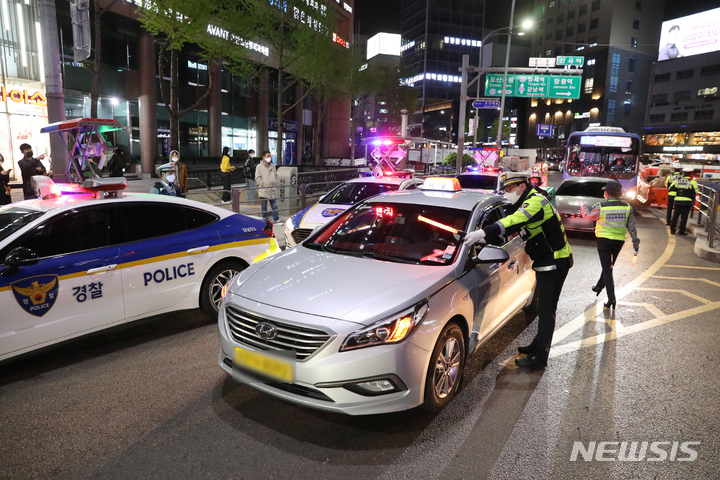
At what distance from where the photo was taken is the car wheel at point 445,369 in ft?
11.9

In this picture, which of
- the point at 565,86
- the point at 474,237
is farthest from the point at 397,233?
the point at 565,86

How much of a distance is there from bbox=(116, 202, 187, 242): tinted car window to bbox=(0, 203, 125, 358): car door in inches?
5.5

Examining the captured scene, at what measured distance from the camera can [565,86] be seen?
26.5 m

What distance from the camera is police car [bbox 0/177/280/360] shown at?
166 inches

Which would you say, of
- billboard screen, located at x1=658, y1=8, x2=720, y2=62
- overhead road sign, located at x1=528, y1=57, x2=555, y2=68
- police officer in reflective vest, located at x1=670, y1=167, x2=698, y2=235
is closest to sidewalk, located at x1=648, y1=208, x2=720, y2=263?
police officer in reflective vest, located at x1=670, y1=167, x2=698, y2=235

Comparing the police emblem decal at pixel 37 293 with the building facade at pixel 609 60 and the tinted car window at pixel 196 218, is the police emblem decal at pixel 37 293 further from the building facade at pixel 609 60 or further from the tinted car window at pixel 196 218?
the building facade at pixel 609 60

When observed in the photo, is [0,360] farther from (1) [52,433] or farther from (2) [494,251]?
(2) [494,251]

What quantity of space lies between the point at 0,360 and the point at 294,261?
2582mm

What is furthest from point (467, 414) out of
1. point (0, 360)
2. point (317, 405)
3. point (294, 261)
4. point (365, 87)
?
point (365, 87)

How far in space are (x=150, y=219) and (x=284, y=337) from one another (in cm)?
272

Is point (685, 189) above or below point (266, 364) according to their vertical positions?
above

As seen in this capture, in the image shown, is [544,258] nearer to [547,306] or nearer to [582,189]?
[547,306]

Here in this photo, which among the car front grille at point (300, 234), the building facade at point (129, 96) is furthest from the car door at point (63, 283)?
the building facade at point (129, 96)

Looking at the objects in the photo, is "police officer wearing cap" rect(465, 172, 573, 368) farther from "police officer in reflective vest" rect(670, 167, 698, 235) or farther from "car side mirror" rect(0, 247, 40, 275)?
"police officer in reflective vest" rect(670, 167, 698, 235)
